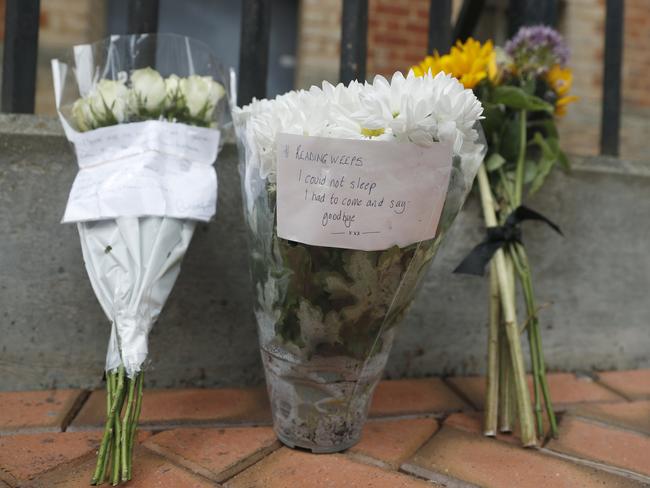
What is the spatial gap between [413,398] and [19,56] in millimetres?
1089

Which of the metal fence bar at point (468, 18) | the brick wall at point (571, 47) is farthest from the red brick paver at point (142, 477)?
the brick wall at point (571, 47)

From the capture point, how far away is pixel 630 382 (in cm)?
126

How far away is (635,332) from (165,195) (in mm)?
1202

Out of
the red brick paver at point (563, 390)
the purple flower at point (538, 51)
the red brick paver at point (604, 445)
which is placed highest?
the purple flower at point (538, 51)

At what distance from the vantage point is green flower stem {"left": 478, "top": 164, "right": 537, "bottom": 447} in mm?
893

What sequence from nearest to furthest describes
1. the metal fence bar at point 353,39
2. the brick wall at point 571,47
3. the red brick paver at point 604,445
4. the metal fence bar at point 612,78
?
the red brick paver at point 604,445 → the metal fence bar at point 353,39 → the metal fence bar at point 612,78 → the brick wall at point 571,47

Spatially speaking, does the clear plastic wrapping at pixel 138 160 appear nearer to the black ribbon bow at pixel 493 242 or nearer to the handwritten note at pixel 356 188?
the handwritten note at pixel 356 188

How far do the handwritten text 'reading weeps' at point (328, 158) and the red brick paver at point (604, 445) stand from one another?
62 centimetres

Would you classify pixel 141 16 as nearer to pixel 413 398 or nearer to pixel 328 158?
pixel 328 158

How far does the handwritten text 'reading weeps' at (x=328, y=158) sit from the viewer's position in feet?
2.23

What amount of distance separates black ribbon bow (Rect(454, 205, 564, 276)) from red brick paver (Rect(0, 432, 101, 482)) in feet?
2.31

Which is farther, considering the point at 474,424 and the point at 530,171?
the point at 530,171

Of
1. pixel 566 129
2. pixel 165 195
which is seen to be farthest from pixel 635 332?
pixel 566 129

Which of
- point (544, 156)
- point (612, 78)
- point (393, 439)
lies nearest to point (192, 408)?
point (393, 439)
